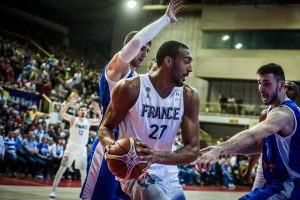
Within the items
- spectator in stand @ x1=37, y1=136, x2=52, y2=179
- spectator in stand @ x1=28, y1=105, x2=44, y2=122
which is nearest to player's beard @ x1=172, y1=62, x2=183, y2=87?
spectator in stand @ x1=37, y1=136, x2=52, y2=179

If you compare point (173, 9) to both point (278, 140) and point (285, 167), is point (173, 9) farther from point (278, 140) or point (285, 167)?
point (285, 167)

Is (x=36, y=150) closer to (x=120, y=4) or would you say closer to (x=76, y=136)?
(x=76, y=136)

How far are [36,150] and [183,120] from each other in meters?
11.0

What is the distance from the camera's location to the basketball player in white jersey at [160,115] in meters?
3.79

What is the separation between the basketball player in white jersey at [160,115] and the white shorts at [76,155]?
21.8 feet

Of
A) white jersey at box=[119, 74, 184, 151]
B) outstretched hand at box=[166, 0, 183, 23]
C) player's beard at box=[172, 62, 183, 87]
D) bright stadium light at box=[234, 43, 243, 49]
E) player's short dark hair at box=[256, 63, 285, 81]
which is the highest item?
bright stadium light at box=[234, 43, 243, 49]

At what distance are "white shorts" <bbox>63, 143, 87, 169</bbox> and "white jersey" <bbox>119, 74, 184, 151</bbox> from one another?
668 cm

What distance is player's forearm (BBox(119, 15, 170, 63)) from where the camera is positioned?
13.6ft

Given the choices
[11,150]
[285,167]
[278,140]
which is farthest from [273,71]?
[11,150]

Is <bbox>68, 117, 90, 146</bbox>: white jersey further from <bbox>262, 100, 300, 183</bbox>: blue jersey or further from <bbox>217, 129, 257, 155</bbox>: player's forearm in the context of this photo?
<bbox>217, 129, 257, 155</bbox>: player's forearm

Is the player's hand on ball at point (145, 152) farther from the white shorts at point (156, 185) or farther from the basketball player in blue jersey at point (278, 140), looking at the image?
the basketball player in blue jersey at point (278, 140)

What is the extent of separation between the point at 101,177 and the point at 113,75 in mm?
1018

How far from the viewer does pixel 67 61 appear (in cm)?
2688

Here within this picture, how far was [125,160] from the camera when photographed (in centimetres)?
337
